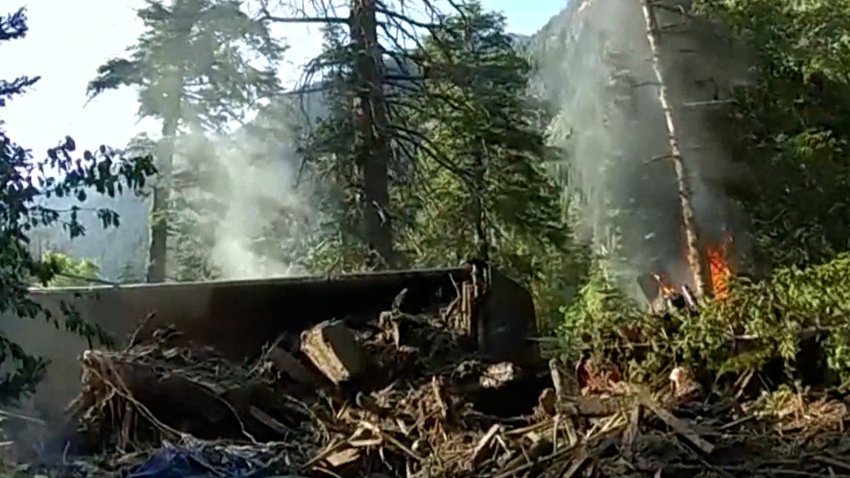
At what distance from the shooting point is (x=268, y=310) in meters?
6.99

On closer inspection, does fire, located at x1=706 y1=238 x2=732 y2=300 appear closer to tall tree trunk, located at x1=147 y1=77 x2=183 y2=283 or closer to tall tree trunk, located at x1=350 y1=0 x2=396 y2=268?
tall tree trunk, located at x1=350 y1=0 x2=396 y2=268

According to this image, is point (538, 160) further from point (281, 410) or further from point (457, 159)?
point (281, 410)

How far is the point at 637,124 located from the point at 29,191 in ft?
35.8

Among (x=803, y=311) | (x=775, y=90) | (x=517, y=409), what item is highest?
(x=775, y=90)

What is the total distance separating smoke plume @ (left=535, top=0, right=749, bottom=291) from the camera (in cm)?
1241

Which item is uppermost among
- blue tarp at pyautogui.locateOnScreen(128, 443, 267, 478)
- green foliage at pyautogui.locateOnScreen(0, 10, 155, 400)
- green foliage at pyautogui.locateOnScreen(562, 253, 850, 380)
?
green foliage at pyautogui.locateOnScreen(0, 10, 155, 400)

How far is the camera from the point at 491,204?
13211 millimetres

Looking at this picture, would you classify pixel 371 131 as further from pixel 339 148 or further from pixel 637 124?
pixel 637 124

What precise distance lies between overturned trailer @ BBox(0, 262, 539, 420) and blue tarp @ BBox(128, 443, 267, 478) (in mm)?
1519

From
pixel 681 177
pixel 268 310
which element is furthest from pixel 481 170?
pixel 268 310

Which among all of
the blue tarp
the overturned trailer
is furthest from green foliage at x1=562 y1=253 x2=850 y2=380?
the blue tarp

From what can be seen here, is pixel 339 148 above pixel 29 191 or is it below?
above

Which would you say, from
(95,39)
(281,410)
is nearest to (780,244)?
(281,410)

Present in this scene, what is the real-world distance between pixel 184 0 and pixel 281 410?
443 inches
